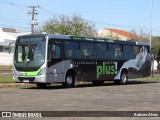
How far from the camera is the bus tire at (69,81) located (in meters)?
26.4

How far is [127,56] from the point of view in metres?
32.5

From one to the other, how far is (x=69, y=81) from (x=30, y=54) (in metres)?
3.01

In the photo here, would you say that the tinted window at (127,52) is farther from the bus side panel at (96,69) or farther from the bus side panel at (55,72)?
the bus side panel at (55,72)

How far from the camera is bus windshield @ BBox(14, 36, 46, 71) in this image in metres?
24.8

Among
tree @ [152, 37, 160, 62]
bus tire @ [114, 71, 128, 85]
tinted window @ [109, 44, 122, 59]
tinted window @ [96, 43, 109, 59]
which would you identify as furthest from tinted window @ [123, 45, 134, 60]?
tree @ [152, 37, 160, 62]

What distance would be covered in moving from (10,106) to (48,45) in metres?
10.4

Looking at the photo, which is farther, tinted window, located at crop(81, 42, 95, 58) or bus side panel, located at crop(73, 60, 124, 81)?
tinted window, located at crop(81, 42, 95, 58)

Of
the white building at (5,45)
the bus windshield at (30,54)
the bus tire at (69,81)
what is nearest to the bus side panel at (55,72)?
the bus tire at (69,81)

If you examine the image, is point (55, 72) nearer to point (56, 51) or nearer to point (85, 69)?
point (56, 51)

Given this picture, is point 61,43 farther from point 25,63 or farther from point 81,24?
point 81,24

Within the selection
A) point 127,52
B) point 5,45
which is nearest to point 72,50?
point 127,52

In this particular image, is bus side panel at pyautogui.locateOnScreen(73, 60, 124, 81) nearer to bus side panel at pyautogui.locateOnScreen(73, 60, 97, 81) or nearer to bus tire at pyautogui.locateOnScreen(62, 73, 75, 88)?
bus side panel at pyautogui.locateOnScreen(73, 60, 97, 81)

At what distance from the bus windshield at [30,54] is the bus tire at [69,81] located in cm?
234

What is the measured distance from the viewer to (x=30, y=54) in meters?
25.1
